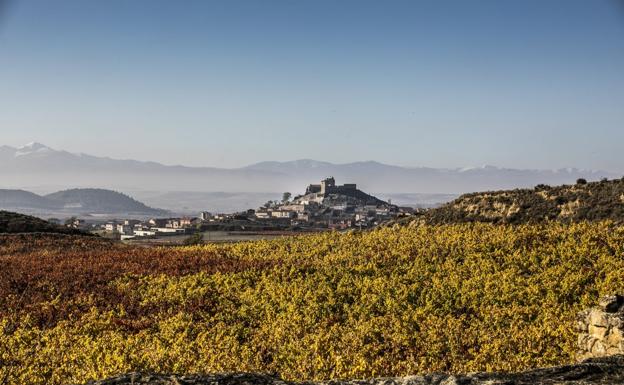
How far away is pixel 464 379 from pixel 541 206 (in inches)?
1330

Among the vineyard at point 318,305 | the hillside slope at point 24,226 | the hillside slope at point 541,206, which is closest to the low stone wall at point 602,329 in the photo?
the vineyard at point 318,305

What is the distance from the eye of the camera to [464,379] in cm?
447

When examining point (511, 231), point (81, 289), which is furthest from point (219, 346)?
point (511, 231)

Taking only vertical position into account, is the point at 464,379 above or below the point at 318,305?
above

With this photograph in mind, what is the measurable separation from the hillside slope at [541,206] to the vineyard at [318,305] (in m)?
7.37

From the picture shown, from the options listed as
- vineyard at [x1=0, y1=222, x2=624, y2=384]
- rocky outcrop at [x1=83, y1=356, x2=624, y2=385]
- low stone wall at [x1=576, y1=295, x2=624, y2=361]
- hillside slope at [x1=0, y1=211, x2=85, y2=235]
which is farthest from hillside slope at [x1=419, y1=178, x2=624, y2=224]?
hillside slope at [x1=0, y1=211, x2=85, y2=235]

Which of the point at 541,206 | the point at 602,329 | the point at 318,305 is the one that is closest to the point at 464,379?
the point at 602,329

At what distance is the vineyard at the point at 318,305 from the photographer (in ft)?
36.5

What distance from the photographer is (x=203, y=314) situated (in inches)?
648

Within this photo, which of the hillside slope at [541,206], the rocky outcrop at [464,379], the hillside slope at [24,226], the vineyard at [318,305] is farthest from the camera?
the hillside slope at [24,226]

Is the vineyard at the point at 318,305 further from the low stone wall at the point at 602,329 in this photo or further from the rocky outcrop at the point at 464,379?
the rocky outcrop at the point at 464,379

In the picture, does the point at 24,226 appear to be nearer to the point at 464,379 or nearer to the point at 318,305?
the point at 318,305

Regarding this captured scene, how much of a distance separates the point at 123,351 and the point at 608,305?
958 centimetres

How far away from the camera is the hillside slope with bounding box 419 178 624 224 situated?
106 ft
